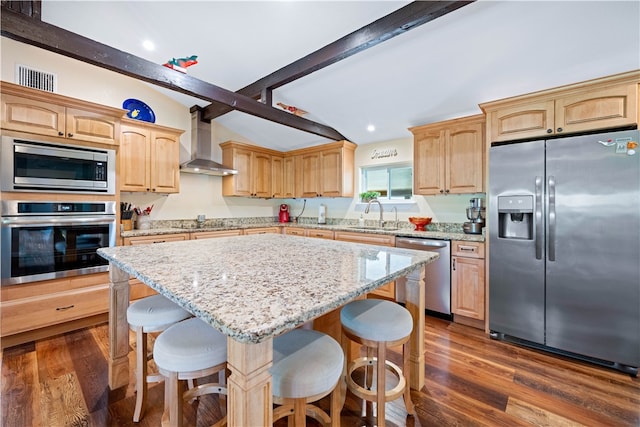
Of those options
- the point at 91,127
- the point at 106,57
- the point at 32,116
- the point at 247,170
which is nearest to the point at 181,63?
the point at 106,57

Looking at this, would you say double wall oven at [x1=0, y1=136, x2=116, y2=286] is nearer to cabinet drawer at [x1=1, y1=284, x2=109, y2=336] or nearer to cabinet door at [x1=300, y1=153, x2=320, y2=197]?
cabinet drawer at [x1=1, y1=284, x2=109, y2=336]

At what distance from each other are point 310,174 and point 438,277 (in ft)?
9.02

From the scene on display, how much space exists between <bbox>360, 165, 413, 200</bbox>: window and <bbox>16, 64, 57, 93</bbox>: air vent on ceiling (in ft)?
13.4

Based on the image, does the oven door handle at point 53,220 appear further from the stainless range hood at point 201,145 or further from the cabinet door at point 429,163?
the cabinet door at point 429,163

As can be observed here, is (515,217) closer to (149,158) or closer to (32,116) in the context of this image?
(149,158)

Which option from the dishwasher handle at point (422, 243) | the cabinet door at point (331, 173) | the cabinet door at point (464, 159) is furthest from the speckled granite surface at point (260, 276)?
the cabinet door at point (331, 173)

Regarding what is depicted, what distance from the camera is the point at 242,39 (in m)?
2.62

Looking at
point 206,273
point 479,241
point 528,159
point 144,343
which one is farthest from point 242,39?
point 479,241

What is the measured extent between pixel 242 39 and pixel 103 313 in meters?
3.13

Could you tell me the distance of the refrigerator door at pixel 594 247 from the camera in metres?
1.96

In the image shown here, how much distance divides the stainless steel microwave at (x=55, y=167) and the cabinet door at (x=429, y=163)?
3.48 m

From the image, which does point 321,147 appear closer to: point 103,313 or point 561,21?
point 561,21

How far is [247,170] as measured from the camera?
4.56 meters

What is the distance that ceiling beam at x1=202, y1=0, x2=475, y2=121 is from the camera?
1.81 meters
